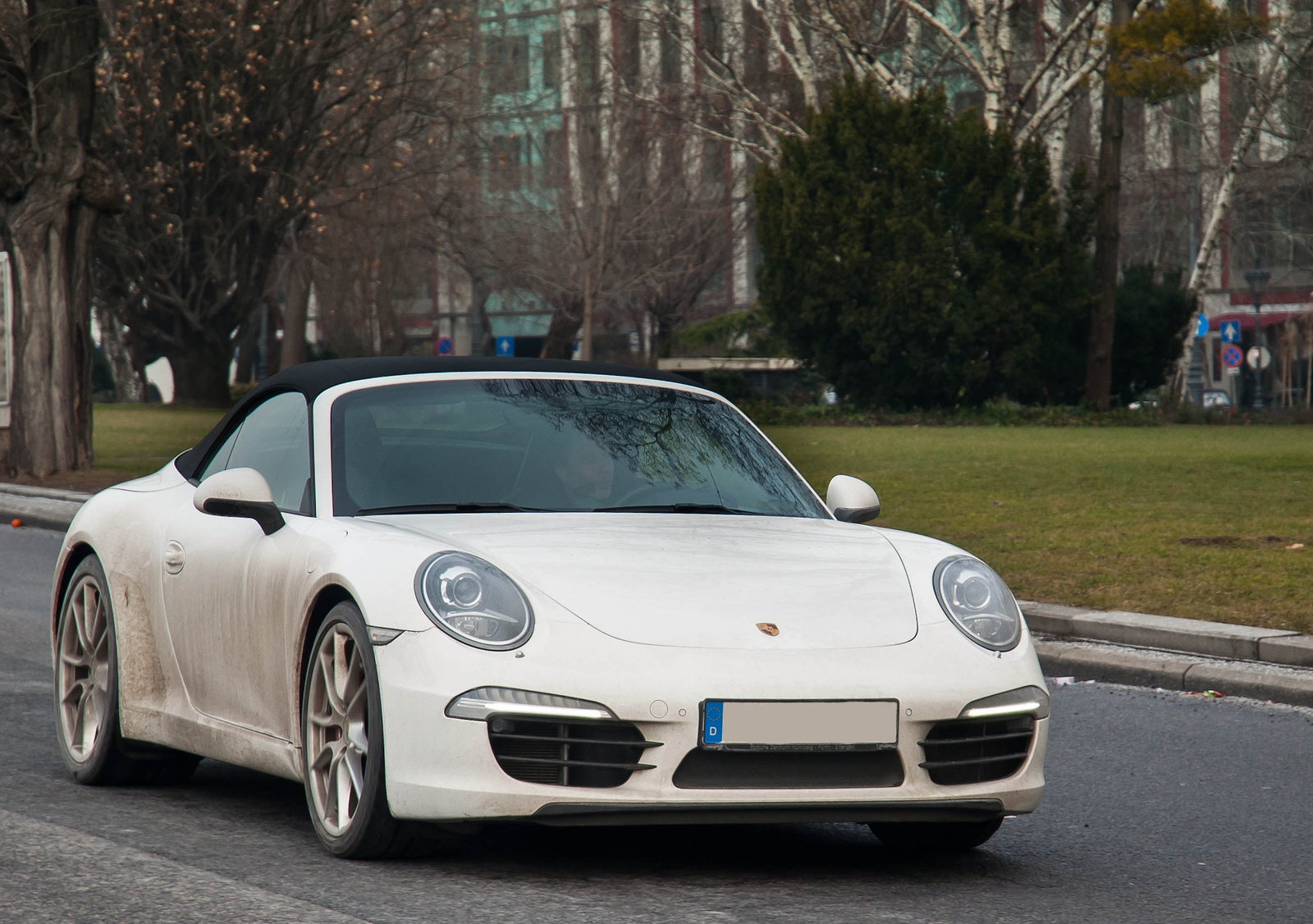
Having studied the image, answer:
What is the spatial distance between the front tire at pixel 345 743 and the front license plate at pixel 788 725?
2.62 ft

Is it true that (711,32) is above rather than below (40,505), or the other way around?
above

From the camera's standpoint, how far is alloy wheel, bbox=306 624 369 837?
4660 millimetres

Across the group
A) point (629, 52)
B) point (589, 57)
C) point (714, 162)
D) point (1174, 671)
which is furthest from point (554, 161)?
point (1174, 671)

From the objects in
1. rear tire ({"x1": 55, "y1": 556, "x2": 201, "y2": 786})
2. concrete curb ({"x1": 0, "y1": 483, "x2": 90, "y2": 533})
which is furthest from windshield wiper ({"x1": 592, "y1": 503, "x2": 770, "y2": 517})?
concrete curb ({"x1": 0, "y1": 483, "x2": 90, "y2": 533})

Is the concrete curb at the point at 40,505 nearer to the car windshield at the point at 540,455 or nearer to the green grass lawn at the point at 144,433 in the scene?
the green grass lawn at the point at 144,433

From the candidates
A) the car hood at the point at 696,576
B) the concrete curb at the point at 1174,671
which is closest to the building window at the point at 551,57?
the concrete curb at the point at 1174,671

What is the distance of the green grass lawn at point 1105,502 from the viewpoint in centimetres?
1066

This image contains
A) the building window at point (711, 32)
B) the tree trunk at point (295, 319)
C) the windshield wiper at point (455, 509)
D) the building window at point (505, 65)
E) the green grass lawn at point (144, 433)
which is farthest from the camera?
the tree trunk at point (295, 319)

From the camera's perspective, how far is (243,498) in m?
5.11

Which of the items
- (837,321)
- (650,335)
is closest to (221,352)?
(837,321)

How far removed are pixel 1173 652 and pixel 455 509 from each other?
15.8 ft

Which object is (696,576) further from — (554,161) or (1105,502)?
(554,161)

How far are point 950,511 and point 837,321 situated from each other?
20.4m

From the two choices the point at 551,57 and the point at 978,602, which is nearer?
the point at 978,602
